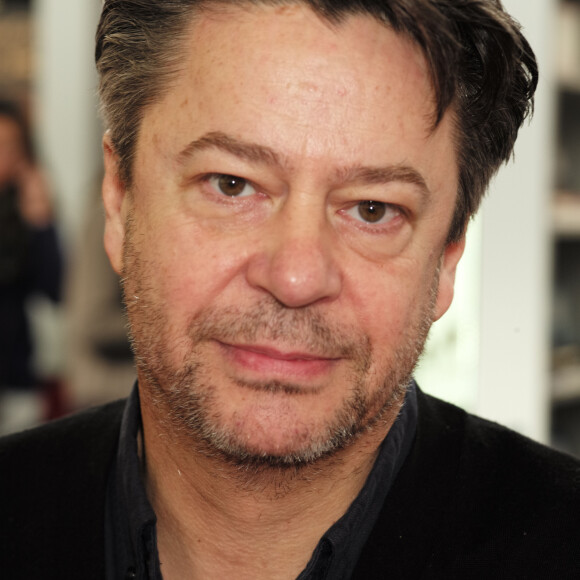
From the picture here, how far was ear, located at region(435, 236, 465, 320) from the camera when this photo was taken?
1.43 m

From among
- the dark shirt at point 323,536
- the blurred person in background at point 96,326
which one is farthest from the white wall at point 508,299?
the dark shirt at point 323,536

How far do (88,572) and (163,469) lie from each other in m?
0.19

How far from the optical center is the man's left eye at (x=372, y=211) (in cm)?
127

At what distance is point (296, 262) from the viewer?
117 centimetres

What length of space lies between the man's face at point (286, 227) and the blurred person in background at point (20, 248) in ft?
7.28

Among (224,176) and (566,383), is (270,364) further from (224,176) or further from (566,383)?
(566,383)

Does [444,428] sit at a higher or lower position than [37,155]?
higher

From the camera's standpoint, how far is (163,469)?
1425 mm

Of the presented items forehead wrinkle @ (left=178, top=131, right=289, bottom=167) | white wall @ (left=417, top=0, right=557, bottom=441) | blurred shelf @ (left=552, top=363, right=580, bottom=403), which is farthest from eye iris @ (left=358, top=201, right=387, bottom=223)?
blurred shelf @ (left=552, top=363, right=580, bottom=403)

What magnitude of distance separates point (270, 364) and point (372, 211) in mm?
267

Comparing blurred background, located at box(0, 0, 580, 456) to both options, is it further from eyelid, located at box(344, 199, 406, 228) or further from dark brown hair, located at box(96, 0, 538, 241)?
eyelid, located at box(344, 199, 406, 228)

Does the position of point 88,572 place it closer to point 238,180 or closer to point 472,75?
point 238,180

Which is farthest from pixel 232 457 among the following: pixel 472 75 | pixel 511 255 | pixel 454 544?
pixel 511 255

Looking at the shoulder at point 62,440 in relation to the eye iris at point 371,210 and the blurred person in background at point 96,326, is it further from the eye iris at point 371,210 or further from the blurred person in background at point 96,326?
the blurred person in background at point 96,326
